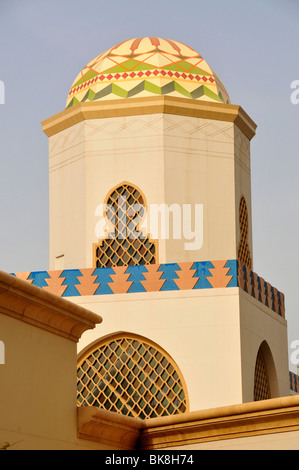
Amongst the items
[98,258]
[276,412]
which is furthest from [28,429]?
[98,258]

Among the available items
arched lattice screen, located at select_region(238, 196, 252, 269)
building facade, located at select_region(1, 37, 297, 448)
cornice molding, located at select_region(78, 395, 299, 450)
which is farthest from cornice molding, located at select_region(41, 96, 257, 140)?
cornice molding, located at select_region(78, 395, 299, 450)

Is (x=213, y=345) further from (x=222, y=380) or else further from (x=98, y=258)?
(x=98, y=258)

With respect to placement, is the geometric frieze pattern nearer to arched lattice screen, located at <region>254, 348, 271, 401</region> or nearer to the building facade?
the building facade

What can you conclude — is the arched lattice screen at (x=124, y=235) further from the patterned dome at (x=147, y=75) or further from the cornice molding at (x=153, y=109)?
the patterned dome at (x=147, y=75)

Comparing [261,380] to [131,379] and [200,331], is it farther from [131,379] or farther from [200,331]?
[131,379]

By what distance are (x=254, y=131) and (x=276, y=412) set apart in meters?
9.42

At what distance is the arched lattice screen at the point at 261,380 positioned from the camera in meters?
17.9

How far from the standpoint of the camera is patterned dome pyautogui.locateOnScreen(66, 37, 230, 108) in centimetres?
1912

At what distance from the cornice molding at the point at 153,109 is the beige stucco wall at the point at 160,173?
99 mm

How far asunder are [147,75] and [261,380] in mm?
6305

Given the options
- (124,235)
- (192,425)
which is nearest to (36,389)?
(192,425)

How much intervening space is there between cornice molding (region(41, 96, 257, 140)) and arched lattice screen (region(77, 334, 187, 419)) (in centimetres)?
431

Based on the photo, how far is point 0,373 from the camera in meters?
10.5

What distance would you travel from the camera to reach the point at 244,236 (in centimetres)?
1919
